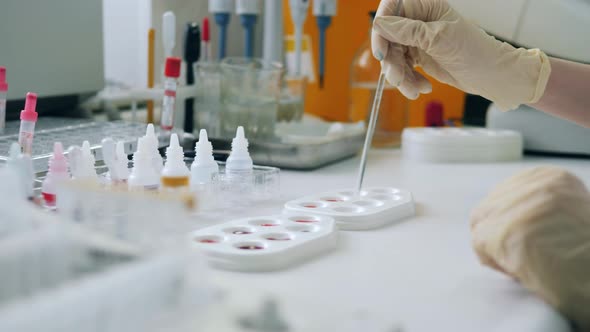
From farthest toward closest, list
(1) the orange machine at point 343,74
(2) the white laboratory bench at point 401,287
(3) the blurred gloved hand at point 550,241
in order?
(1) the orange machine at point 343,74, (3) the blurred gloved hand at point 550,241, (2) the white laboratory bench at point 401,287

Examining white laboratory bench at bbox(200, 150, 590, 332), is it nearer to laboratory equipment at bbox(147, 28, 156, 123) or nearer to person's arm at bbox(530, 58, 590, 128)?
person's arm at bbox(530, 58, 590, 128)

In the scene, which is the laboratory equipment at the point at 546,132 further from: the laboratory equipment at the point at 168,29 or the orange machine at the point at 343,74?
the laboratory equipment at the point at 168,29

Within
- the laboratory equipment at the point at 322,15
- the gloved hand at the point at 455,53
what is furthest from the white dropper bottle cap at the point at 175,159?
the laboratory equipment at the point at 322,15

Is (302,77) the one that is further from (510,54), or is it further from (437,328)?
(437,328)

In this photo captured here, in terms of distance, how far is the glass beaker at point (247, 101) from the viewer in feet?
5.23

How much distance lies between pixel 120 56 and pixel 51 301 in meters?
1.61

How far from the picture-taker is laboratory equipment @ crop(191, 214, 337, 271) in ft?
2.66

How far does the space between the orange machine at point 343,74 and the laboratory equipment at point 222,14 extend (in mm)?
365

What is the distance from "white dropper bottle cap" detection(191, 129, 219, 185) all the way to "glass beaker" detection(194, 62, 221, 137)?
440 millimetres

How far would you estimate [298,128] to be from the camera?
1802 millimetres

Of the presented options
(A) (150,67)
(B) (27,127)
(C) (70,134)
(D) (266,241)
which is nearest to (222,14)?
(A) (150,67)

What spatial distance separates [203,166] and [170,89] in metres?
0.31

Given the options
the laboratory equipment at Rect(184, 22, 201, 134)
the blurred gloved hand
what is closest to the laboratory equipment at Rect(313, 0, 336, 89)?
the laboratory equipment at Rect(184, 22, 201, 134)

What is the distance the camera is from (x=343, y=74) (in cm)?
238
